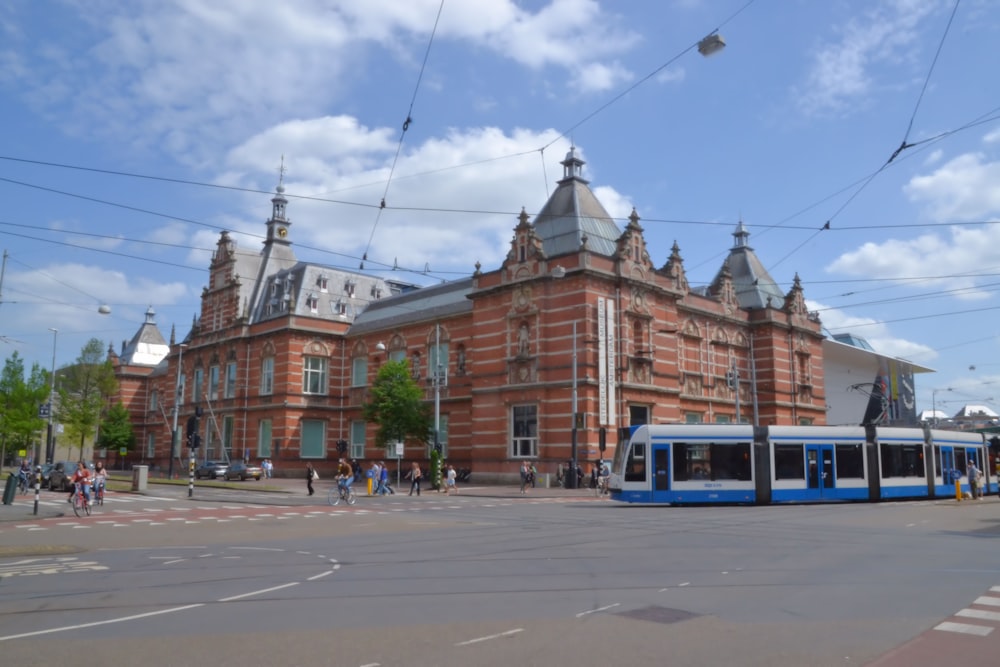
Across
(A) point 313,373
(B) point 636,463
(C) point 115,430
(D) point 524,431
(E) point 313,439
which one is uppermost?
(A) point 313,373

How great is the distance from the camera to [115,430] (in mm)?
71500

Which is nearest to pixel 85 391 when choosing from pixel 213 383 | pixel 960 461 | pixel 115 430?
pixel 115 430

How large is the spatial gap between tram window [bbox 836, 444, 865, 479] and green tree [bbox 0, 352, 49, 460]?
53.7 meters

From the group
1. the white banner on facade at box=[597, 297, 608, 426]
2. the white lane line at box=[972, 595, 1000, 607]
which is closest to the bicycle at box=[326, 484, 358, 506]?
the white banner on facade at box=[597, 297, 608, 426]

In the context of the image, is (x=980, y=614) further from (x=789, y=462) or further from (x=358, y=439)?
(x=358, y=439)

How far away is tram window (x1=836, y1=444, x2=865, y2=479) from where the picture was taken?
28.7 metres

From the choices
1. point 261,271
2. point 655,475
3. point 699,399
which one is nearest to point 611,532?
point 655,475

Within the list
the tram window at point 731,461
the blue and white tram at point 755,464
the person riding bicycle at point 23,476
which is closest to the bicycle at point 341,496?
the blue and white tram at point 755,464

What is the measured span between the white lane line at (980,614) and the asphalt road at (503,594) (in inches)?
5.7

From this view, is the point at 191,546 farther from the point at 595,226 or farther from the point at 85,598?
the point at 595,226

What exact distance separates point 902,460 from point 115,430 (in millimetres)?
64972

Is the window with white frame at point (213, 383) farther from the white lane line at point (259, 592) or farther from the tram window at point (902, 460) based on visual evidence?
the white lane line at point (259, 592)

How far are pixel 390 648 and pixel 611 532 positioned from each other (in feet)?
37.2

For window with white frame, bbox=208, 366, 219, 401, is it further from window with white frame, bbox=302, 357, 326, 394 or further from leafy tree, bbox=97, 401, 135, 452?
leafy tree, bbox=97, 401, 135, 452
